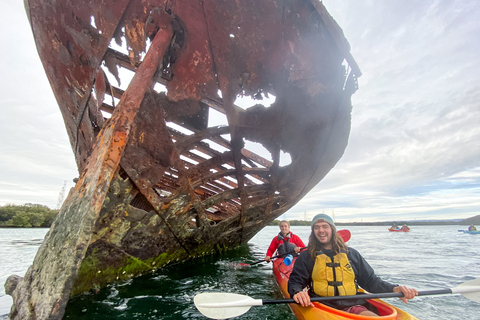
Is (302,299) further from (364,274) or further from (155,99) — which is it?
(155,99)

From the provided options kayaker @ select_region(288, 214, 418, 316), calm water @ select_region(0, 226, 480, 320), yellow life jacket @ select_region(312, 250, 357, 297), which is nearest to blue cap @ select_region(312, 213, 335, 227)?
kayaker @ select_region(288, 214, 418, 316)

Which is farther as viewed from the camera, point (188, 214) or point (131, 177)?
point (188, 214)

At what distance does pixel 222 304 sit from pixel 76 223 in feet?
6.54

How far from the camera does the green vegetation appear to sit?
4928 centimetres

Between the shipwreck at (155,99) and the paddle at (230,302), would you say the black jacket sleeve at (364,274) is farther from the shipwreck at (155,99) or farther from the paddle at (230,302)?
the shipwreck at (155,99)

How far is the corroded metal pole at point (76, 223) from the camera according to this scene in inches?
72.9

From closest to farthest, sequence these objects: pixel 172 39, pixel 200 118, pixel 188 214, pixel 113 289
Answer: pixel 172 39, pixel 200 118, pixel 113 289, pixel 188 214

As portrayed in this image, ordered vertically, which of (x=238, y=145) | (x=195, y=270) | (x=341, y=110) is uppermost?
(x=341, y=110)

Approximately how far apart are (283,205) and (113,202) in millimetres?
4806

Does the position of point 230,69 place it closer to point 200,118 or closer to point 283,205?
point 200,118

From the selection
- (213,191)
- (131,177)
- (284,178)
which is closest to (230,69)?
(131,177)

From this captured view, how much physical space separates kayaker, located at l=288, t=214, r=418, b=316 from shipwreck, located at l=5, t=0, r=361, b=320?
5.53ft

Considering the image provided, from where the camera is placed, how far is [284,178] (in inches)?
192

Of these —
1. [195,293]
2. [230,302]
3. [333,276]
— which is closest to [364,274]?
[333,276]
